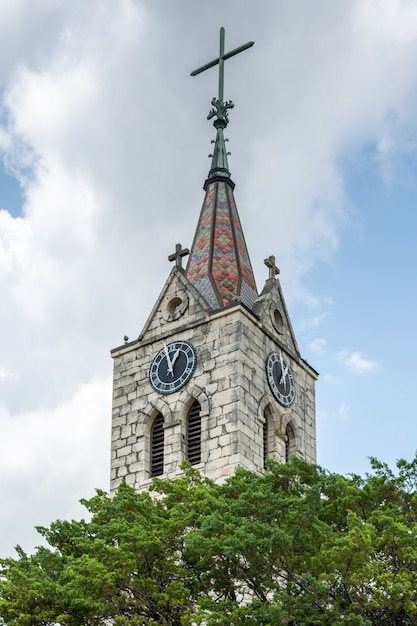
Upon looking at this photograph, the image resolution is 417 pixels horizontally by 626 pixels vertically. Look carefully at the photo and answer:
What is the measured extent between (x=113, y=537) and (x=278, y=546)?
12.4ft

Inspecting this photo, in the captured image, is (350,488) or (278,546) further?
(350,488)

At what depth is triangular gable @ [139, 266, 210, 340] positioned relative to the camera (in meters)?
36.8

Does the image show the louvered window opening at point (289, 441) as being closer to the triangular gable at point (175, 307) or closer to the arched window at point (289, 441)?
the arched window at point (289, 441)

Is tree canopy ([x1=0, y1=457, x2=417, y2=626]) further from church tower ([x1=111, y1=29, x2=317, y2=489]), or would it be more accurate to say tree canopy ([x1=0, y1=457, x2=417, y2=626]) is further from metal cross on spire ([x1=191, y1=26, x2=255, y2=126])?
metal cross on spire ([x1=191, y1=26, x2=255, y2=126])

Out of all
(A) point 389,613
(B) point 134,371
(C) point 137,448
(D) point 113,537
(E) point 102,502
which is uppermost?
(B) point 134,371

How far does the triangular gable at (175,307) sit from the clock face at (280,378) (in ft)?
8.27

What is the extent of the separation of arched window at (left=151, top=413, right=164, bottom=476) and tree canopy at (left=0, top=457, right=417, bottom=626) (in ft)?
30.8

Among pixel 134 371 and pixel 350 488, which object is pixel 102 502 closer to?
pixel 350 488

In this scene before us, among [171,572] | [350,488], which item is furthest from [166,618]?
[350,488]

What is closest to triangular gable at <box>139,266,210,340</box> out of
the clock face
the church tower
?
the church tower

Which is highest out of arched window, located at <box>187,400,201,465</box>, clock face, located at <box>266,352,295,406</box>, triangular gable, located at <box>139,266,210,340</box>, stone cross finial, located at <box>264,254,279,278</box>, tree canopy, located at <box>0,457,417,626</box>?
stone cross finial, located at <box>264,254,279,278</box>

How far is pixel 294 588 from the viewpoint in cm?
2208

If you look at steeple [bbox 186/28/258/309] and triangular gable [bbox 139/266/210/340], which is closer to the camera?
triangular gable [bbox 139/266/210/340]

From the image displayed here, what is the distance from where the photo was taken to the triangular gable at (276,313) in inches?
1467
